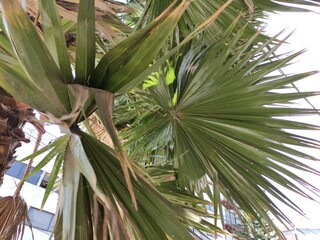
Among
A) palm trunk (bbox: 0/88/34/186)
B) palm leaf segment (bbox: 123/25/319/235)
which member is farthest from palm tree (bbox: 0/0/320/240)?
palm trunk (bbox: 0/88/34/186)

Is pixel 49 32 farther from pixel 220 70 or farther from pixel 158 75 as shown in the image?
pixel 158 75

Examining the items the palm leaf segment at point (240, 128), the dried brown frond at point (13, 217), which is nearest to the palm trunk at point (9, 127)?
the dried brown frond at point (13, 217)

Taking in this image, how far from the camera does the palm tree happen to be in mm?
427

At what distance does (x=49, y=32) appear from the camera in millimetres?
449

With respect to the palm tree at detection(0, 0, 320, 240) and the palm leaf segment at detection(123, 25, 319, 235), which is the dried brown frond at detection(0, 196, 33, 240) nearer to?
the palm tree at detection(0, 0, 320, 240)

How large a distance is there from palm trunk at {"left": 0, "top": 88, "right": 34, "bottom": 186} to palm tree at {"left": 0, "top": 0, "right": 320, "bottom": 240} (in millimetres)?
124

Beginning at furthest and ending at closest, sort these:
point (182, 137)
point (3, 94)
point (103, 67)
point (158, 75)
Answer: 1. point (158, 75)
2. point (182, 137)
3. point (3, 94)
4. point (103, 67)

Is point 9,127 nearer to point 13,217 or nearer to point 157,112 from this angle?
point 13,217

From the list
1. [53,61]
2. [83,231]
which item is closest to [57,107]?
[53,61]

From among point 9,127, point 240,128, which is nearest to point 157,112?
point 240,128

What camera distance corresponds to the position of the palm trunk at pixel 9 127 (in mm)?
669

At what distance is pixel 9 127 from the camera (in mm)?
688

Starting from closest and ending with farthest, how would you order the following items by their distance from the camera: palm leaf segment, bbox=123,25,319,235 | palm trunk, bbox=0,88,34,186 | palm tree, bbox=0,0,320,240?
palm tree, bbox=0,0,320,240
palm trunk, bbox=0,88,34,186
palm leaf segment, bbox=123,25,319,235

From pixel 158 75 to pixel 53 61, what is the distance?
0.73 m
